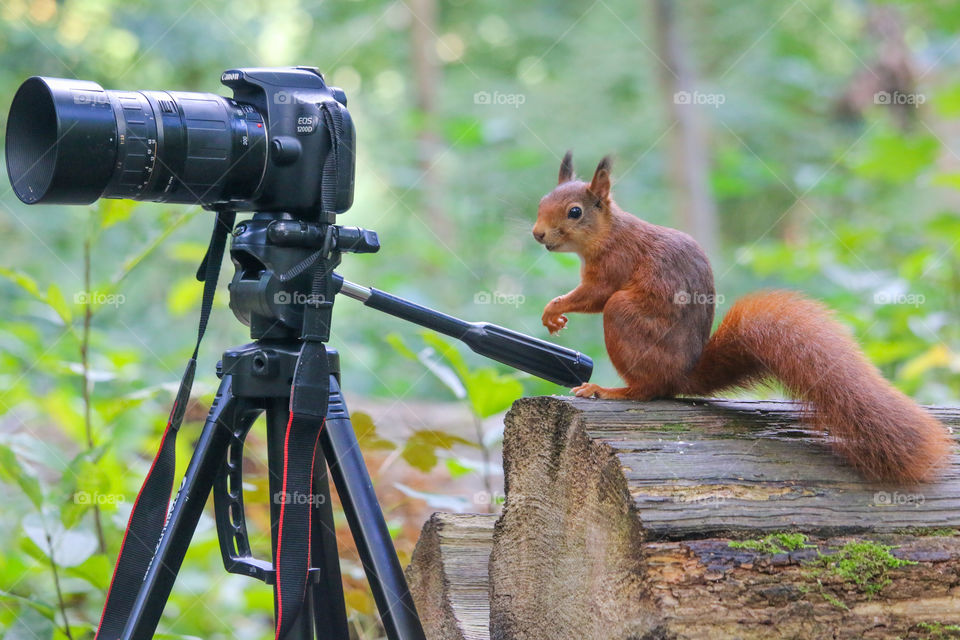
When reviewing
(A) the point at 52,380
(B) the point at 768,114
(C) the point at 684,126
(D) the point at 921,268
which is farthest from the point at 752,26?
(A) the point at 52,380

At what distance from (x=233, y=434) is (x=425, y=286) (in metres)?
4.10

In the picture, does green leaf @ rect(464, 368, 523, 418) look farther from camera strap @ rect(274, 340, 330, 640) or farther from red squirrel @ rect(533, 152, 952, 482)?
camera strap @ rect(274, 340, 330, 640)

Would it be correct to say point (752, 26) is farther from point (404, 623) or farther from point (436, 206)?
point (404, 623)

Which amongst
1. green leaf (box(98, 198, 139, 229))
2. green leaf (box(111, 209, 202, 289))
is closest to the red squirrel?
green leaf (box(111, 209, 202, 289))

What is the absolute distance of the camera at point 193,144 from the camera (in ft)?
3.58

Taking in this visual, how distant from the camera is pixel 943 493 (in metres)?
1.12

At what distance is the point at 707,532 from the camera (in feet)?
3.20

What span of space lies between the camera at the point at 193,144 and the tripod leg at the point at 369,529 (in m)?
0.28

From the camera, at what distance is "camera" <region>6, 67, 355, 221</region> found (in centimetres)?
109

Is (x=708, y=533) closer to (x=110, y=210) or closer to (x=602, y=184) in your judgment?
(x=602, y=184)

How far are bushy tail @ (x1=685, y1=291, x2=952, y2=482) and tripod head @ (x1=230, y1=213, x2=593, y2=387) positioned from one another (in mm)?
245

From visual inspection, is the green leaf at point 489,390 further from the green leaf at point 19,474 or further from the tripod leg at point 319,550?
the green leaf at point 19,474

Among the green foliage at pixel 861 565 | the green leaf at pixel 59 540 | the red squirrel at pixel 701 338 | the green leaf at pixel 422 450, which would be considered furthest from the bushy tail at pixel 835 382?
the green leaf at pixel 59 540

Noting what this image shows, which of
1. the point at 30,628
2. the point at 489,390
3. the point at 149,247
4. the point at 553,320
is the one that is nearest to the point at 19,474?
the point at 30,628
